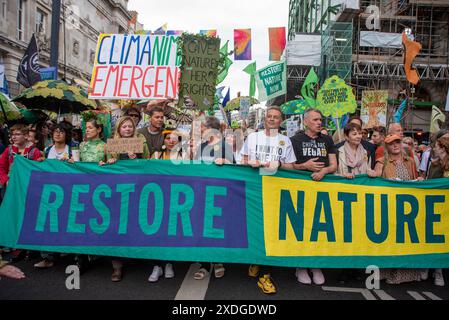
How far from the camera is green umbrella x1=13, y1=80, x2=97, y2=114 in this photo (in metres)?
6.59

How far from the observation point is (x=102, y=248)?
12.4ft

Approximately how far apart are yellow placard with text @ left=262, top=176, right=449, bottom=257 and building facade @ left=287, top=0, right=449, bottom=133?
19.3 meters

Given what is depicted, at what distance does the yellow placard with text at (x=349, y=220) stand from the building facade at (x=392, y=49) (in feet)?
63.4

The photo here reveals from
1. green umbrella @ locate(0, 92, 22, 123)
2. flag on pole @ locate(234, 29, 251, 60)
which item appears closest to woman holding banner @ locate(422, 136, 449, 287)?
green umbrella @ locate(0, 92, 22, 123)

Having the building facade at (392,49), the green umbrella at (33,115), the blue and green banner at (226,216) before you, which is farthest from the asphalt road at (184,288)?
the building facade at (392,49)

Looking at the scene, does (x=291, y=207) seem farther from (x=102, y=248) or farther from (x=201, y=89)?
(x=201, y=89)

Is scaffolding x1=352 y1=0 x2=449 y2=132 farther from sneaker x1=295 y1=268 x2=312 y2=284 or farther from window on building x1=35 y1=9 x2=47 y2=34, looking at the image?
window on building x1=35 y1=9 x2=47 y2=34

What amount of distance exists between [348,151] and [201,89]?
2.46 metres

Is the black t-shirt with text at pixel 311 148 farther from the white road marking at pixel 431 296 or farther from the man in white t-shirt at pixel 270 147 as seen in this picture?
the white road marking at pixel 431 296

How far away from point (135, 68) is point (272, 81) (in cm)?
525

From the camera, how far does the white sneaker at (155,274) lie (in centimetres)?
369

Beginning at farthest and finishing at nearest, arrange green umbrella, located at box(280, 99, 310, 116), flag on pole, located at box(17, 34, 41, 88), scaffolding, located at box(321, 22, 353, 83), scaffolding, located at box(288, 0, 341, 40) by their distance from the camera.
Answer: scaffolding, located at box(288, 0, 341, 40)
scaffolding, located at box(321, 22, 353, 83)
green umbrella, located at box(280, 99, 310, 116)
flag on pole, located at box(17, 34, 41, 88)

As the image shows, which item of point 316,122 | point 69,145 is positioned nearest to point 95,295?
point 69,145
